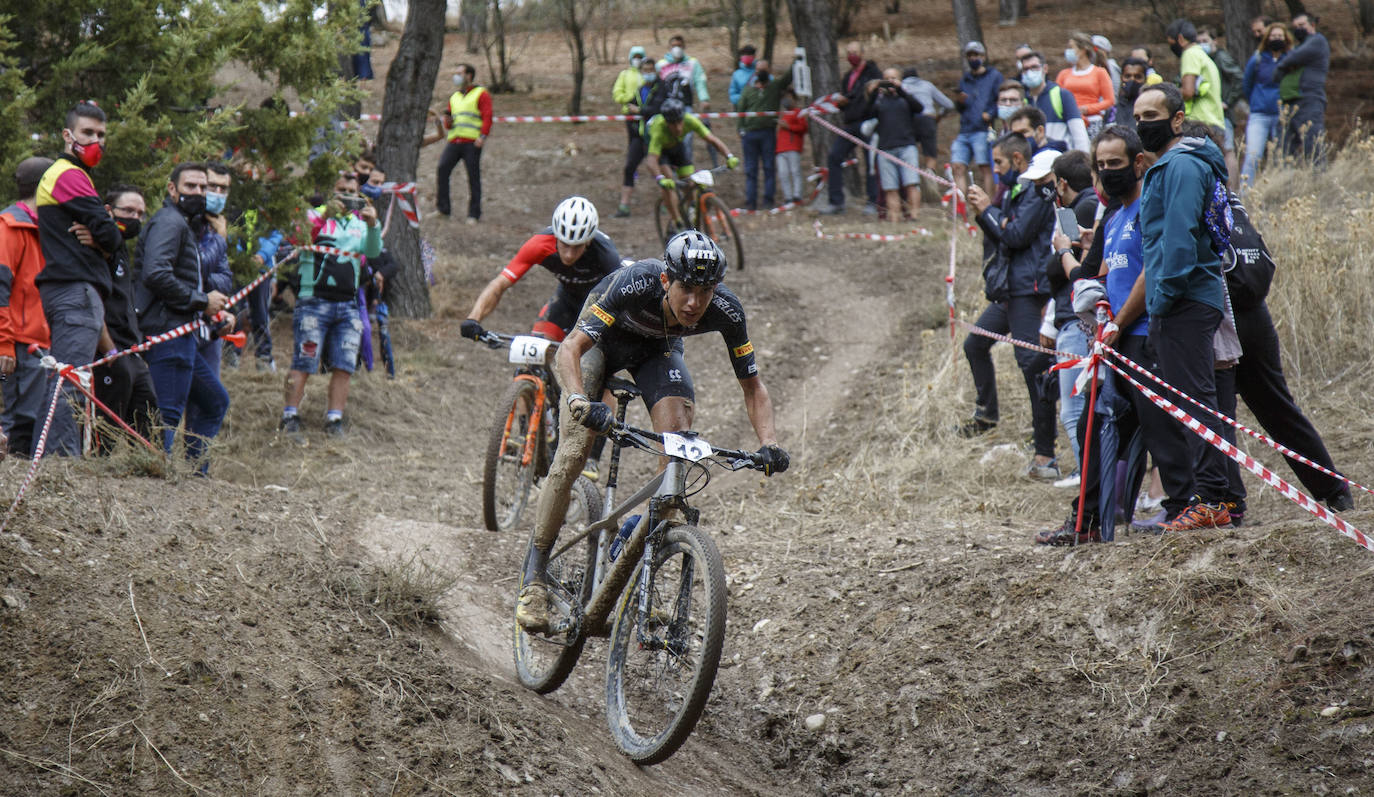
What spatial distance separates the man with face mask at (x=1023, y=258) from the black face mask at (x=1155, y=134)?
174 cm

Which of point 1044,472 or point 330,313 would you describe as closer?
point 1044,472

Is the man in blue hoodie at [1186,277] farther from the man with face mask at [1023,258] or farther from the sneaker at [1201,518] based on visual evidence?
the man with face mask at [1023,258]

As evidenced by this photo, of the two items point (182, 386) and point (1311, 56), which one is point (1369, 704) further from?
point (1311, 56)

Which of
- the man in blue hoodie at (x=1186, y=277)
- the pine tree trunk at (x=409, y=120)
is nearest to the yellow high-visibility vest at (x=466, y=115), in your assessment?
the pine tree trunk at (x=409, y=120)

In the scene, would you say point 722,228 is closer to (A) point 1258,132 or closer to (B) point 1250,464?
(A) point 1258,132

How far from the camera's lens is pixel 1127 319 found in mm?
5695

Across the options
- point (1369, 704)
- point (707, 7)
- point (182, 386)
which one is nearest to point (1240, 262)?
point (1369, 704)

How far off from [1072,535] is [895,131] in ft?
32.2

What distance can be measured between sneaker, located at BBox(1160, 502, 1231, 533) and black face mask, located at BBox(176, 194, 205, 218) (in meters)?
6.18

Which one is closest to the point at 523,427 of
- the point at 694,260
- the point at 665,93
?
the point at 694,260

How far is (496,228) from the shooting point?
661 inches

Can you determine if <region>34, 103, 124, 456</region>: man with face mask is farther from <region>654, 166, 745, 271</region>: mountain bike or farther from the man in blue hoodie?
<region>654, 166, 745, 271</region>: mountain bike

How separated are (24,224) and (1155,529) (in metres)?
6.44

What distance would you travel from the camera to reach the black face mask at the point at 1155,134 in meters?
5.46
